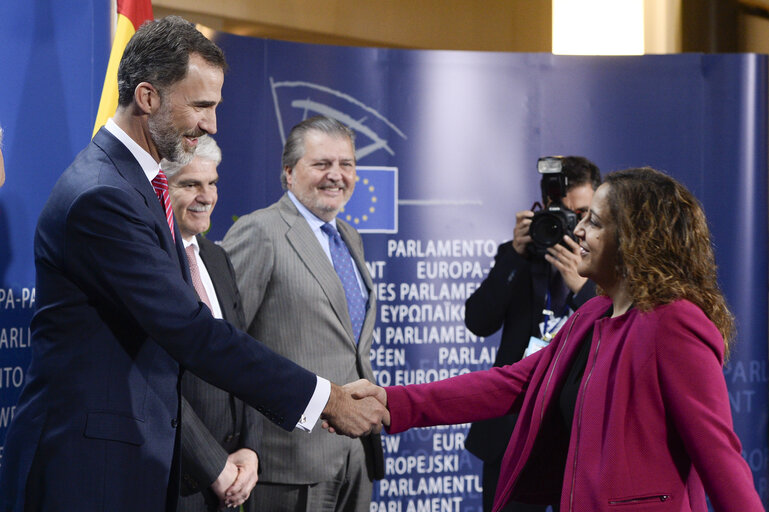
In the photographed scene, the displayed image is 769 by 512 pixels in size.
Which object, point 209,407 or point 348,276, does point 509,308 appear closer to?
point 348,276

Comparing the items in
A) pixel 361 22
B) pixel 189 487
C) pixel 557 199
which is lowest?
pixel 189 487

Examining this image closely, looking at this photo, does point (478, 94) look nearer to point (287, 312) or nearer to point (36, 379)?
point (287, 312)

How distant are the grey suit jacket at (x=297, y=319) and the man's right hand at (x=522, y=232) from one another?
671mm

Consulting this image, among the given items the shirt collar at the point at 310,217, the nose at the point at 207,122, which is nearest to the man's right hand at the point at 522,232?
the shirt collar at the point at 310,217

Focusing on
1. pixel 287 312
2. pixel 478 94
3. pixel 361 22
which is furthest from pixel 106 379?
pixel 361 22

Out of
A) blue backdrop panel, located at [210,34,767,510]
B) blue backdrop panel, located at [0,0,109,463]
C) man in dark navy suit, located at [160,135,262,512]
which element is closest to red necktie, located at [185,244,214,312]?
man in dark navy suit, located at [160,135,262,512]

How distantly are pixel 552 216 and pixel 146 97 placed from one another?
1.68m

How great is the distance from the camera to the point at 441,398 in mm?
A: 2455

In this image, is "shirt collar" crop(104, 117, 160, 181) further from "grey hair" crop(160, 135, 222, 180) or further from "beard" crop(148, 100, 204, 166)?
"grey hair" crop(160, 135, 222, 180)

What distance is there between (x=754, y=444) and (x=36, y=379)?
3.77 metres

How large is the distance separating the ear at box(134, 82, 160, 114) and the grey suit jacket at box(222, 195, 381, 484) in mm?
1160

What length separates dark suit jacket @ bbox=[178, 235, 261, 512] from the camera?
245 centimetres

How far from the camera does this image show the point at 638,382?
76.7 inches

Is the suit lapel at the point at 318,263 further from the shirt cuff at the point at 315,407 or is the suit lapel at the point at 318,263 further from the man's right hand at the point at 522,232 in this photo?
the shirt cuff at the point at 315,407
